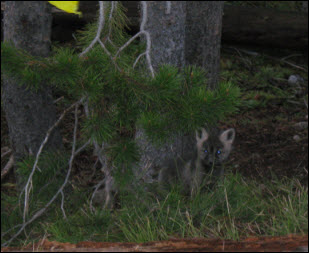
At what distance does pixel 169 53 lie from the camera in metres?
4.91

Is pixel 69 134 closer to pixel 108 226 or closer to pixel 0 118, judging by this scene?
pixel 0 118

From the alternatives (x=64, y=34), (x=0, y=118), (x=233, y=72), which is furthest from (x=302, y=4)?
(x=0, y=118)

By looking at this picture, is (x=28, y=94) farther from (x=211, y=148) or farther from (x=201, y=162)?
(x=211, y=148)

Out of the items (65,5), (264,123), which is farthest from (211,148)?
(65,5)

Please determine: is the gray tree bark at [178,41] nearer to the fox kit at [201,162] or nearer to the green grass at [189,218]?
the fox kit at [201,162]

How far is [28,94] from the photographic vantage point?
5000mm

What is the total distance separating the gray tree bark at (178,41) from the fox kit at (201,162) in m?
0.22

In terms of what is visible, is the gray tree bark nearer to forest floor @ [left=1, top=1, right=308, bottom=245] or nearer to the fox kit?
the fox kit

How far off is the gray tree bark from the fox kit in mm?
217

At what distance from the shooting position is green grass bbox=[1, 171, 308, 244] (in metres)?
3.26

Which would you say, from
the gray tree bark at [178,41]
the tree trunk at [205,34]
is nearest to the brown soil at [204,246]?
the gray tree bark at [178,41]

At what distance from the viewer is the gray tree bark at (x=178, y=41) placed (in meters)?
4.79

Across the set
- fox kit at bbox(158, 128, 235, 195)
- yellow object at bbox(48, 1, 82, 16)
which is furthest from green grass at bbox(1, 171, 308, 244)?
yellow object at bbox(48, 1, 82, 16)

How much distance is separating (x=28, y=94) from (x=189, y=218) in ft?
8.87
